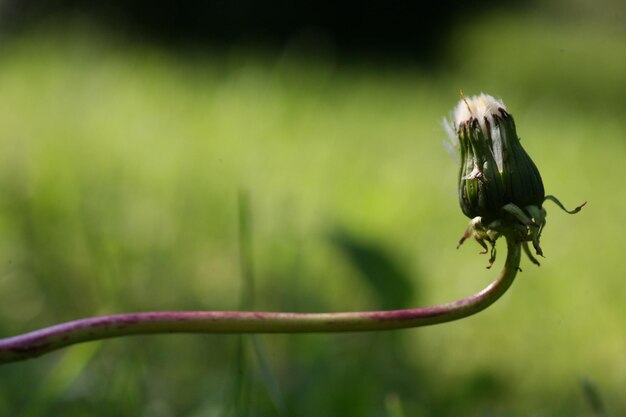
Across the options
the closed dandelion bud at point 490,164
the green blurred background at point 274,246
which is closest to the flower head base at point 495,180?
the closed dandelion bud at point 490,164

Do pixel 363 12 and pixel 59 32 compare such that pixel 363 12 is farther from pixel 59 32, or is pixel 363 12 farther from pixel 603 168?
pixel 603 168

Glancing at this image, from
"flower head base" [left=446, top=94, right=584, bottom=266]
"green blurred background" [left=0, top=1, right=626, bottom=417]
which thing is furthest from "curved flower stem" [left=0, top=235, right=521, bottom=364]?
"green blurred background" [left=0, top=1, right=626, bottom=417]

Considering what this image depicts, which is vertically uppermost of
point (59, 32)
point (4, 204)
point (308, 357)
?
point (308, 357)

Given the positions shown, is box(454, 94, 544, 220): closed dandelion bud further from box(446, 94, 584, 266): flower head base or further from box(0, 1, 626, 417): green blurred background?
box(0, 1, 626, 417): green blurred background

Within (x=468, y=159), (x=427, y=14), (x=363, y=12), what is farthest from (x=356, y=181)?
(x=427, y=14)

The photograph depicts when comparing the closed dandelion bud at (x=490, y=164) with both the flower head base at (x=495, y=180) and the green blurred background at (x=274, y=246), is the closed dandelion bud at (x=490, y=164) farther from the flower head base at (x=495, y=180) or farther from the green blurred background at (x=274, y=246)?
the green blurred background at (x=274, y=246)

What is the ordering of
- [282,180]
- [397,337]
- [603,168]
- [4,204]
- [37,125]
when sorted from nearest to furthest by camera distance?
[397,337]
[4,204]
[282,180]
[37,125]
[603,168]

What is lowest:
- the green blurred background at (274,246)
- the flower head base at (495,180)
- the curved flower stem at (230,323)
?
the green blurred background at (274,246)
